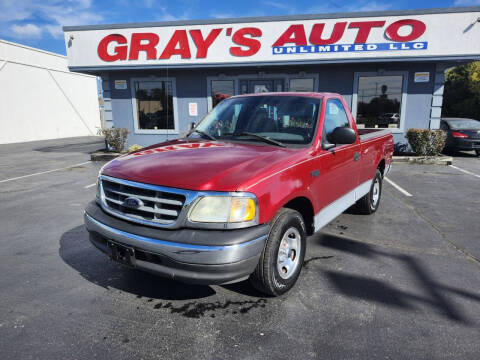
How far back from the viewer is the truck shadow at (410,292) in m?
2.71

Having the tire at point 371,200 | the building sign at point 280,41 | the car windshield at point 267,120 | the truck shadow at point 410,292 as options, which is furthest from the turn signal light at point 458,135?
the car windshield at point 267,120

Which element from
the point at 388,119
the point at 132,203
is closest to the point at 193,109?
the point at 388,119

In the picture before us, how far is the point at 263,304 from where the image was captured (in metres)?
2.78

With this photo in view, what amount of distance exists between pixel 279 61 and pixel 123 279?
9802 mm

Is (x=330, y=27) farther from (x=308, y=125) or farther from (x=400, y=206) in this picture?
(x=308, y=125)

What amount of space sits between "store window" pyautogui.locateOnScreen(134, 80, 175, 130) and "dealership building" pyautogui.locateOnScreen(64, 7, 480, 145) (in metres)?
0.04

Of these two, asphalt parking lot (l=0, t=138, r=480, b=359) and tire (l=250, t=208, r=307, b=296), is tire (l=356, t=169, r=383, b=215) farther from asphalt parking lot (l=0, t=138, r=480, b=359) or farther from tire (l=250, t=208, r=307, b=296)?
tire (l=250, t=208, r=307, b=296)

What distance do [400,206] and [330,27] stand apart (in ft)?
24.4

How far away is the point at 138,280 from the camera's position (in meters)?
3.18

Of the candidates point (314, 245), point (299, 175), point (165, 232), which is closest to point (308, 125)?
point (299, 175)

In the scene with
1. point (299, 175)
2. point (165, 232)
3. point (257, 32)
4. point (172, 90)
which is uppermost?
point (257, 32)

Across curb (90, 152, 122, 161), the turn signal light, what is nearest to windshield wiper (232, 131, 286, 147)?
curb (90, 152, 122, 161)

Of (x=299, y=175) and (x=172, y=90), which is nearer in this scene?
(x=299, y=175)

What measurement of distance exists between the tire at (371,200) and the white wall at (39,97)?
24.4 metres
